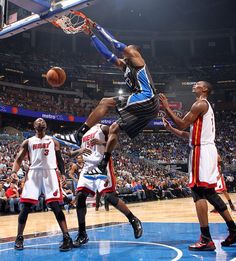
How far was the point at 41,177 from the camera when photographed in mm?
4742

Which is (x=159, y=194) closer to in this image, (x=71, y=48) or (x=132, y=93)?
(x=132, y=93)

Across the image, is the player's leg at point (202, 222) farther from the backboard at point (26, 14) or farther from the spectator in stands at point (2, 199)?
the spectator in stands at point (2, 199)

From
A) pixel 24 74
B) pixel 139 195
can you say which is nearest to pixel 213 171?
pixel 139 195

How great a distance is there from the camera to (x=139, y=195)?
52.9 ft

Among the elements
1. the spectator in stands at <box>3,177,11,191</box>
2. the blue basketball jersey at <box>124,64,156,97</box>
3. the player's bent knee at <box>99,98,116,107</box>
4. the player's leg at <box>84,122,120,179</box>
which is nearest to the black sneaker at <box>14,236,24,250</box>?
the player's leg at <box>84,122,120,179</box>

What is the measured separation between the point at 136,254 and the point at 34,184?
163 centimetres

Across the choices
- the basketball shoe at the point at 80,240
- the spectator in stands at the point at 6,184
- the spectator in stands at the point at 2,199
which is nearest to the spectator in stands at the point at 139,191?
the spectator in stands at the point at 6,184

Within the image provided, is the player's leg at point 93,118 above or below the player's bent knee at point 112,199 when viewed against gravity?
above

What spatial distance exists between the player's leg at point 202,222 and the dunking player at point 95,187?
807 millimetres

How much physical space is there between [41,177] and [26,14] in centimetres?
288

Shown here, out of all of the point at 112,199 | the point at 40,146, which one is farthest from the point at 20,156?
the point at 112,199

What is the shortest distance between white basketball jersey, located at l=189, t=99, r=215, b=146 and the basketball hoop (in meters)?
2.35

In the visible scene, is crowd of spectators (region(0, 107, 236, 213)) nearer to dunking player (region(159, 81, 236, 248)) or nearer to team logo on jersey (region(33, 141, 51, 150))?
team logo on jersey (region(33, 141, 51, 150))

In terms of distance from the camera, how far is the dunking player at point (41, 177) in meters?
4.61
